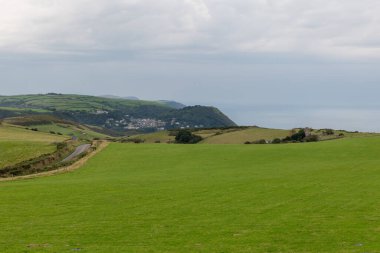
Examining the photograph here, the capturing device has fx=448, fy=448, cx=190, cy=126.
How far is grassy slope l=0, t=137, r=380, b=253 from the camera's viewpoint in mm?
20844

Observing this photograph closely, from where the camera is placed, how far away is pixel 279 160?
2347 inches

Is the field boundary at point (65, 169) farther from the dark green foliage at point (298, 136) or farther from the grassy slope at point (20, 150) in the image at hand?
the dark green foliage at point (298, 136)

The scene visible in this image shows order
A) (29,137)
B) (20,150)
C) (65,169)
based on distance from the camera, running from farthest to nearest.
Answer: (29,137) → (20,150) → (65,169)

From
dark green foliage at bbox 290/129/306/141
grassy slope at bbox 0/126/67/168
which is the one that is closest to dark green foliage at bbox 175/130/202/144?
dark green foliage at bbox 290/129/306/141

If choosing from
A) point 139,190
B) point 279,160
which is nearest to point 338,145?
point 279,160

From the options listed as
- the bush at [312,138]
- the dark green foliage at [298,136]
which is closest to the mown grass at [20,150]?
the bush at [312,138]

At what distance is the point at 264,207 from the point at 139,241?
33.5 ft

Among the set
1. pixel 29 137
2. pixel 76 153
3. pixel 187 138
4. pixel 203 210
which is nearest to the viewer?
pixel 203 210

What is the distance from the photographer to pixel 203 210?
28531mm

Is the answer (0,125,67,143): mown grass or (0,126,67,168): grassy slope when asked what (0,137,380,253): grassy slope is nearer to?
(0,126,67,168): grassy slope

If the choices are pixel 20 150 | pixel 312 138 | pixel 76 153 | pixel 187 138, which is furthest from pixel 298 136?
pixel 20 150

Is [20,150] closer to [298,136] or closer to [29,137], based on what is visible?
[29,137]

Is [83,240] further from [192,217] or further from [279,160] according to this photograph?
[279,160]

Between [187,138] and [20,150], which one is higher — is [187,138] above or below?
above
